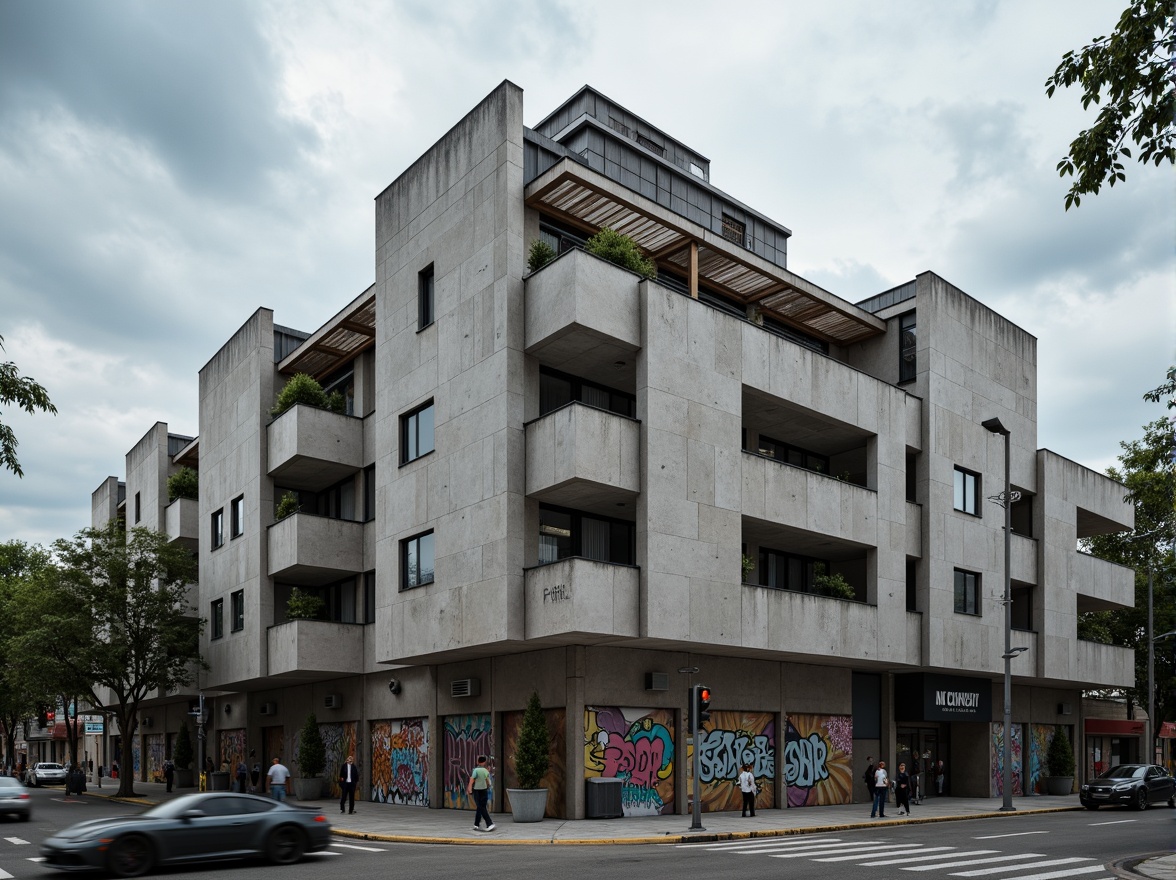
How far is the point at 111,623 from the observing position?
45250mm

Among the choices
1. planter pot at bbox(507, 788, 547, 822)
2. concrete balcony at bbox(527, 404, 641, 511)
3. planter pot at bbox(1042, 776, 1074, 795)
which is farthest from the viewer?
planter pot at bbox(1042, 776, 1074, 795)

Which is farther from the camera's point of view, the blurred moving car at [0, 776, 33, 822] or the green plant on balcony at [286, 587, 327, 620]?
the green plant on balcony at [286, 587, 327, 620]

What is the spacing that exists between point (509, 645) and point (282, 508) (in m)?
13.8

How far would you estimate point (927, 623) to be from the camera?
118 ft

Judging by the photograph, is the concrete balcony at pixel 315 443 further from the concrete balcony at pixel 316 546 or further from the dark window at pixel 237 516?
the dark window at pixel 237 516

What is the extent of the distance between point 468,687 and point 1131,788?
22030mm

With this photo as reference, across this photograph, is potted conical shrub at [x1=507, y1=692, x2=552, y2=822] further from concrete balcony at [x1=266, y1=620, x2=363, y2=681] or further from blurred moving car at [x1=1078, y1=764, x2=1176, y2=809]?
blurred moving car at [x1=1078, y1=764, x2=1176, y2=809]

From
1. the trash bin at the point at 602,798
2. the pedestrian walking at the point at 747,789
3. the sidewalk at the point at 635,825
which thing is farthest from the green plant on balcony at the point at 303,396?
the pedestrian walking at the point at 747,789

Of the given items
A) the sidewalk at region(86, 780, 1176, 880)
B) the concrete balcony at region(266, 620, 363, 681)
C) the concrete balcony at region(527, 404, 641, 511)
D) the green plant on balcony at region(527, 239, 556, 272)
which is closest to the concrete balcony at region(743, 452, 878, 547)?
the concrete balcony at region(527, 404, 641, 511)

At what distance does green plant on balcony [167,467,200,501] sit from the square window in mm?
10906

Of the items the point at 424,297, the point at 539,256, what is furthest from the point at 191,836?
the point at 424,297

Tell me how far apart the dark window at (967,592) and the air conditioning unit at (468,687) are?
17.0 metres

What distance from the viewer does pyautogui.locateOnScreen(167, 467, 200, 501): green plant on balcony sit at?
170ft

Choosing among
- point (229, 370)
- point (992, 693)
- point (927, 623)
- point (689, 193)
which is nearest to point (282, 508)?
point (229, 370)
